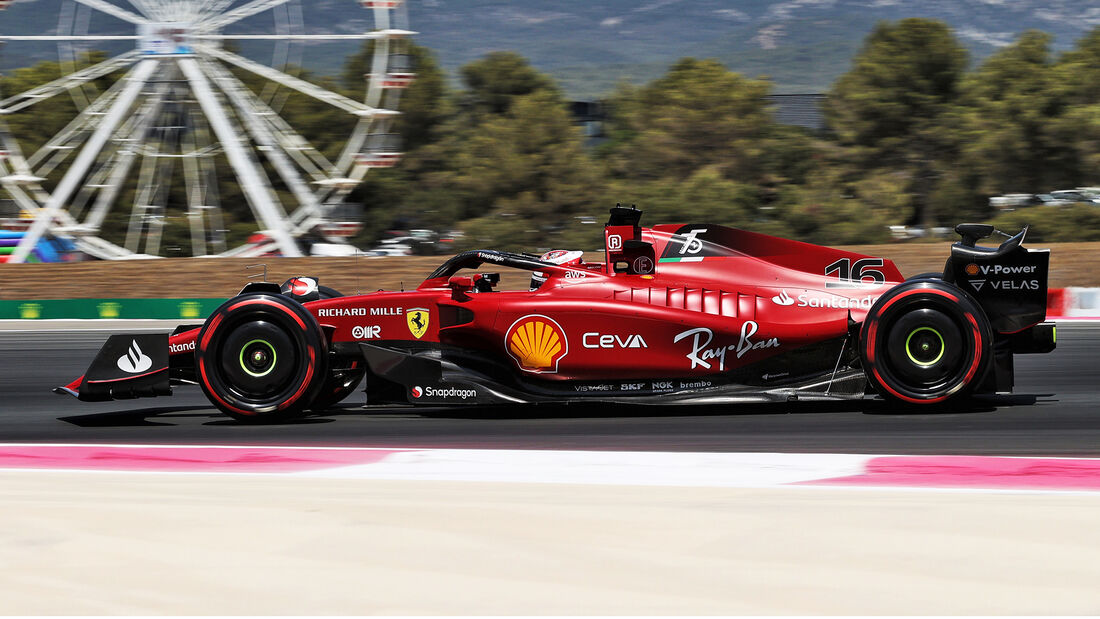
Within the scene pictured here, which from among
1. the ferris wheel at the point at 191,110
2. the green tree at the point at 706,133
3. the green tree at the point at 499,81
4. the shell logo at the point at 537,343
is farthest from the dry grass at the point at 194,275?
the green tree at the point at 499,81

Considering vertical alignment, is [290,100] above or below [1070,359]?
above

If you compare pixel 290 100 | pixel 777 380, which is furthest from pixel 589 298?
pixel 290 100

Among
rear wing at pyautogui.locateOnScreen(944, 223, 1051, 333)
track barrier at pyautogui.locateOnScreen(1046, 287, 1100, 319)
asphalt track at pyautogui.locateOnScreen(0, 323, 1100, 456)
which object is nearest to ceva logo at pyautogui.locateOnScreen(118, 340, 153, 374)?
asphalt track at pyautogui.locateOnScreen(0, 323, 1100, 456)

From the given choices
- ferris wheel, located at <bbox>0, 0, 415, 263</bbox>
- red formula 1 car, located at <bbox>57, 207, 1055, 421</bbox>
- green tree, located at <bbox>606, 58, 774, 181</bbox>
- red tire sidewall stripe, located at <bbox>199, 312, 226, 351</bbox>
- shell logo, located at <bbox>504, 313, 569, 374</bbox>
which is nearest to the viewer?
red formula 1 car, located at <bbox>57, 207, 1055, 421</bbox>

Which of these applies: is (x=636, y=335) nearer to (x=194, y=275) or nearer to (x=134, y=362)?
(x=134, y=362)

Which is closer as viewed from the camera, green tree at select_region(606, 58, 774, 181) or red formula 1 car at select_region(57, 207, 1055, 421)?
red formula 1 car at select_region(57, 207, 1055, 421)

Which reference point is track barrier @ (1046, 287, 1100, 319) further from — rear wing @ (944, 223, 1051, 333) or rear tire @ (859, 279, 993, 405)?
rear tire @ (859, 279, 993, 405)

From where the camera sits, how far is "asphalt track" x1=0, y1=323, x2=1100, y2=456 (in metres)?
6.77

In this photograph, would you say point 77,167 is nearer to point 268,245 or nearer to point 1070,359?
point 268,245

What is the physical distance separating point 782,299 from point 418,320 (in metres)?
2.34

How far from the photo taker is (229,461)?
6.63 metres

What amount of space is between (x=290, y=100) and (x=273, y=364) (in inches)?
2177

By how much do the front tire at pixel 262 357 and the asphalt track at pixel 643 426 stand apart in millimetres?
185

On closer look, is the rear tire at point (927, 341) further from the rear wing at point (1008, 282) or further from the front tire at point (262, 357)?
the front tire at point (262, 357)
